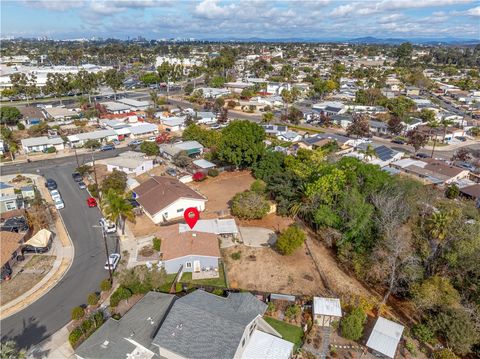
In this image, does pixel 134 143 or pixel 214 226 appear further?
pixel 134 143

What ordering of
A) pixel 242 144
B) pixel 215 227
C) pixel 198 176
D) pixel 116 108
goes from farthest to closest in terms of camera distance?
pixel 116 108 < pixel 198 176 < pixel 242 144 < pixel 215 227

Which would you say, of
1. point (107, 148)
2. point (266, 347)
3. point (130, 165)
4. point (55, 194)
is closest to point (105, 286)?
point (266, 347)

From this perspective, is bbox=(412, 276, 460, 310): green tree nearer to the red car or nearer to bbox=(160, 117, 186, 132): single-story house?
the red car

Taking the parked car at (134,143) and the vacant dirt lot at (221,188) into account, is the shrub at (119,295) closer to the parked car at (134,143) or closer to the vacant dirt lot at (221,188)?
the vacant dirt lot at (221,188)

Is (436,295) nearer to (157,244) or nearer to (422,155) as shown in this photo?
(157,244)

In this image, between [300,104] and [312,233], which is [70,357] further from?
[300,104]

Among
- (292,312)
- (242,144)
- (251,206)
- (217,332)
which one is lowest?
(292,312)
